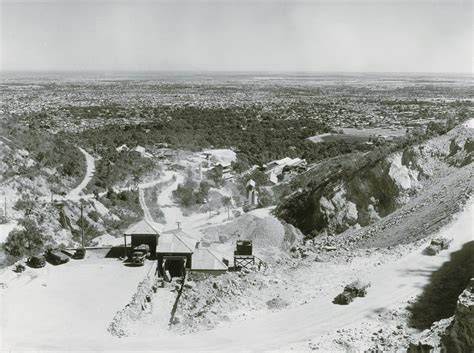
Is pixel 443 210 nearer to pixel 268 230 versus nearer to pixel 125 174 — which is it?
pixel 268 230

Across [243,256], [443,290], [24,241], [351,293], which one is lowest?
[24,241]

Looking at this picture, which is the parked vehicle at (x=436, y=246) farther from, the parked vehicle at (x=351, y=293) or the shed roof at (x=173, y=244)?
the shed roof at (x=173, y=244)

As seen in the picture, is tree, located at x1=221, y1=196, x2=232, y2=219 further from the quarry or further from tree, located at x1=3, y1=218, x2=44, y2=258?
tree, located at x1=3, y1=218, x2=44, y2=258

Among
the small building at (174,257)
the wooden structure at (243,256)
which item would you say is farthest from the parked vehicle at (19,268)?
the wooden structure at (243,256)

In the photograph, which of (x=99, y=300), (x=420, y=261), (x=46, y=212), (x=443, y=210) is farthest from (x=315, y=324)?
(x=46, y=212)

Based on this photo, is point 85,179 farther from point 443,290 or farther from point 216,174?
point 443,290

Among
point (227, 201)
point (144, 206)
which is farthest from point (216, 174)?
point (144, 206)

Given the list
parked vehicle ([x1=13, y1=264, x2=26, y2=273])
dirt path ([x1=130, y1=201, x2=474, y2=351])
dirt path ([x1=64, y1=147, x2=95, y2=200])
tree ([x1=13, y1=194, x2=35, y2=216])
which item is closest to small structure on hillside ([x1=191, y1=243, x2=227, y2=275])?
dirt path ([x1=130, y1=201, x2=474, y2=351])
